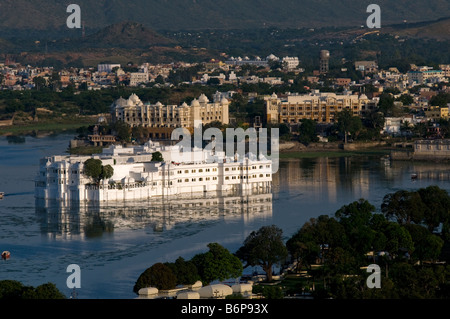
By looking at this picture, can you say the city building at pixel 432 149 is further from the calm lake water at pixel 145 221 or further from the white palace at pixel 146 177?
the white palace at pixel 146 177

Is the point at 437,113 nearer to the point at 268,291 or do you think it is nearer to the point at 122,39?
the point at 268,291

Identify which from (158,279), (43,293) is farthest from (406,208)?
(43,293)

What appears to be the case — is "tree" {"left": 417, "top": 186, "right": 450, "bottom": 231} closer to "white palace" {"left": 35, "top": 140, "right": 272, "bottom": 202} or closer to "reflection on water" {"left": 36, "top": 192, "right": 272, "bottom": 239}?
"reflection on water" {"left": 36, "top": 192, "right": 272, "bottom": 239}

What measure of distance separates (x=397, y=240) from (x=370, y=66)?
44.2 metres

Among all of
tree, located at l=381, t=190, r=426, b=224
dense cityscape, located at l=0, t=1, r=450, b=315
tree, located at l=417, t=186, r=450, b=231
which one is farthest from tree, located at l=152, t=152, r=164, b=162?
tree, located at l=417, t=186, r=450, b=231

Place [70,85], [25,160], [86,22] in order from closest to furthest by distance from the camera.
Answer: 1. [25,160]
2. [70,85]
3. [86,22]

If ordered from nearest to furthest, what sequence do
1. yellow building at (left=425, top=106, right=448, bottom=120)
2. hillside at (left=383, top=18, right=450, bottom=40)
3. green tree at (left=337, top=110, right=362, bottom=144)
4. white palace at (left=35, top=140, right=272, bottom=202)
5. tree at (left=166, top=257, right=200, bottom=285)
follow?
tree at (left=166, top=257, right=200, bottom=285)
white palace at (left=35, top=140, right=272, bottom=202)
green tree at (left=337, top=110, right=362, bottom=144)
yellow building at (left=425, top=106, right=448, bottom=120)
hillside at (left=383, top=18, right=450, bottom=40)

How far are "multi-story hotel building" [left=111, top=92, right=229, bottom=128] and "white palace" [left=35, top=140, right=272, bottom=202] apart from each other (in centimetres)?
1187

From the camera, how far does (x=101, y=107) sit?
144 feet

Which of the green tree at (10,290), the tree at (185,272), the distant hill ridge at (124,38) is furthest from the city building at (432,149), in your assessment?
the distant hill ridge at (124,38)

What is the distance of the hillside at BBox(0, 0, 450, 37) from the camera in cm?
11112

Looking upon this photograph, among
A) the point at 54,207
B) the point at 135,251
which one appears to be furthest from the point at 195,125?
the point at 135,251

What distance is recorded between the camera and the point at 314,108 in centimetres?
3703
